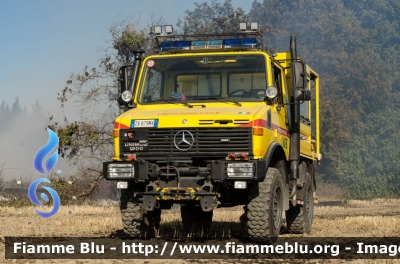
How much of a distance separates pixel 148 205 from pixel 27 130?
80.9 meters

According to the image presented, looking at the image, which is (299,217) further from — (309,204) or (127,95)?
(127,95)

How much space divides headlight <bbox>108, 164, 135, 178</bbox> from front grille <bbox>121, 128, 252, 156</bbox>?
1.51ft

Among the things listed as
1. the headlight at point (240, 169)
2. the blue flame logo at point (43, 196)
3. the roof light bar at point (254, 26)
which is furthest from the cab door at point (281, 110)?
the blue flame logo at point (43, 196)

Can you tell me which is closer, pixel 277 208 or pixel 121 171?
pixel 121 171

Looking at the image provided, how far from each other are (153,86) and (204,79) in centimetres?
84

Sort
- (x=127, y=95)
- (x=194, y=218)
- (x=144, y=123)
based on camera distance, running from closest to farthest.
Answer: (x=144, y=123) < (x=127, y=95) < (x=194, y=218)

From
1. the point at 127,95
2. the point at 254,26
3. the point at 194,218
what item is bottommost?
the point at 194,218

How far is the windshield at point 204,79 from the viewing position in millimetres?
11062

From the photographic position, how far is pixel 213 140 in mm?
10000

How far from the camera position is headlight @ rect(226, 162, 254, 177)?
9.65m

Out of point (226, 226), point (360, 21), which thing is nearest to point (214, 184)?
point (226, 226)

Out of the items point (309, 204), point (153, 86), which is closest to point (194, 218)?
point (309, 204)

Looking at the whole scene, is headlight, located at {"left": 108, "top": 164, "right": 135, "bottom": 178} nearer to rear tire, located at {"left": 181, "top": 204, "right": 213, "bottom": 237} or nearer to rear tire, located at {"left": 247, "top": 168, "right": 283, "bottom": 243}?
rear tire, located at {"left": 247, "top": 168, "right": 283, "bottom": 243}

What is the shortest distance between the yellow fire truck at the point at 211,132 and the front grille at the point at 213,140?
1cm
